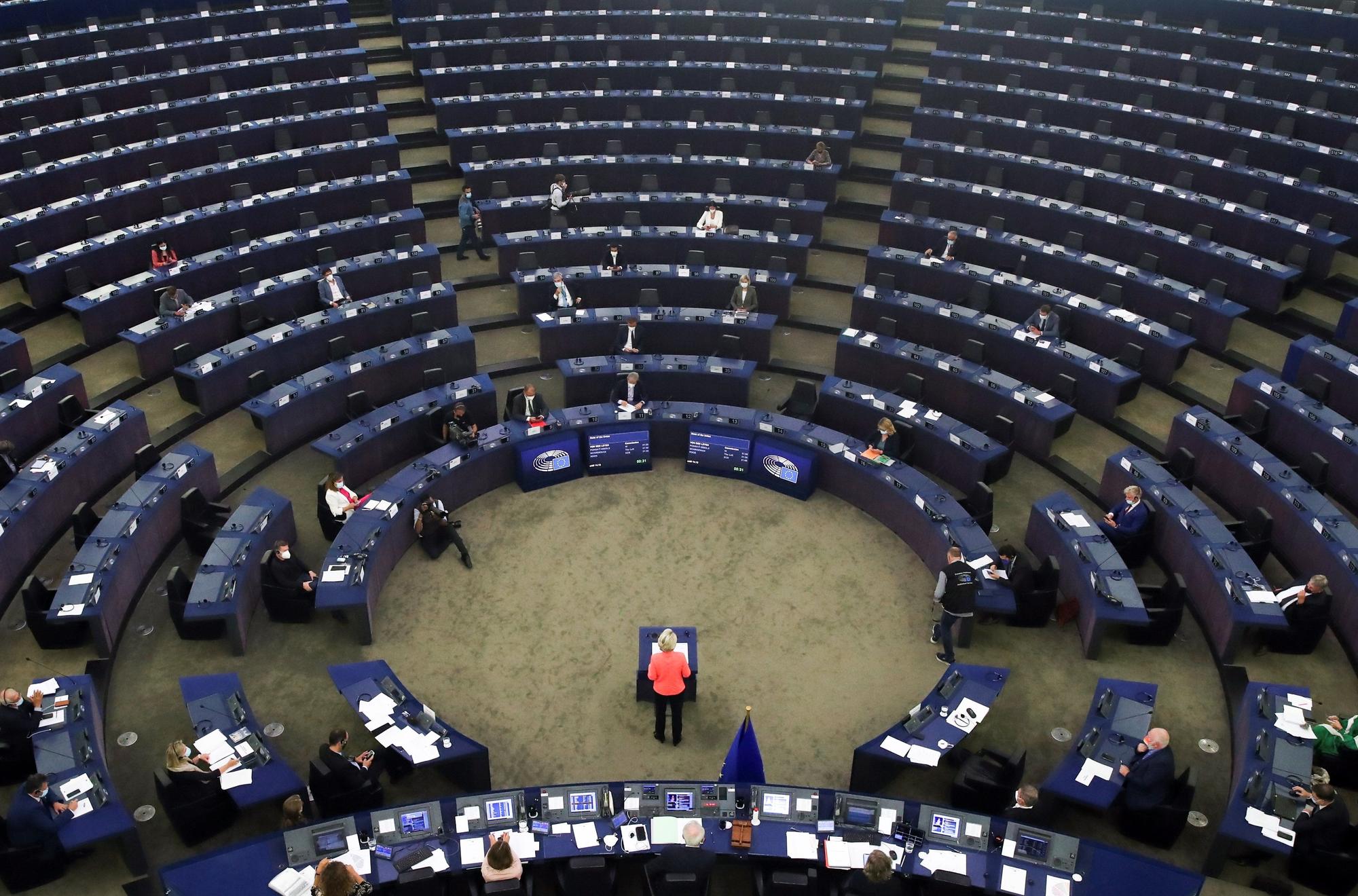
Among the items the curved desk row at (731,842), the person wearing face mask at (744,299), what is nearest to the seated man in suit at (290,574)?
the curved desk row at (731,842)

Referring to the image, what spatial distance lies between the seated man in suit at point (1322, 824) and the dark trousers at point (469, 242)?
18671mm

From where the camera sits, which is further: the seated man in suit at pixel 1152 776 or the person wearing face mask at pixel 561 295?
the person wearing face mask at pixel 561 295

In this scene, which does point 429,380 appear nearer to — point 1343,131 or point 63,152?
point 63,152

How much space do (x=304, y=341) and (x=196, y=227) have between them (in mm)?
4531

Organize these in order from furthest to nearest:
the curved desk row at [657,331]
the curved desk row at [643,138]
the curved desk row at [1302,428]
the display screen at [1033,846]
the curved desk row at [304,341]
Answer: the curved desk row at [643,138]
the curved desk row at [657,331]
the curved desk row at [304,341]
the curved desk row at [1302,428]
the display screen at [1033,846]

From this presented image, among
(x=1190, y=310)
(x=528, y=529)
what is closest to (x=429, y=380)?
(x=528, y=529)

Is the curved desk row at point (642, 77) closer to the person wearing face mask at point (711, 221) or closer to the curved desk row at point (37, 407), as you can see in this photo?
the person wearing face mask at point (711, 221)

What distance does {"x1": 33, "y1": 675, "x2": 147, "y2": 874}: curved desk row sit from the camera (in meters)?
11.5

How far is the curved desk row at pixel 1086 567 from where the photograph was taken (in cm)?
1494

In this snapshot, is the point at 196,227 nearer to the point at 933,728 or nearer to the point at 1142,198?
the point at 933,728

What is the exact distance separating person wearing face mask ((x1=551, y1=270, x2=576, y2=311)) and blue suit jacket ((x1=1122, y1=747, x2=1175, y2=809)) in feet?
43.8

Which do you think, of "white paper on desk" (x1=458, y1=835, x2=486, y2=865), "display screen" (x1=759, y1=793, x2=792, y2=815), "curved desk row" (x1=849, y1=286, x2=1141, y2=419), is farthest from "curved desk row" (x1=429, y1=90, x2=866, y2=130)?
"white paper on desk" (x1=458, y1=835, x2=486, y2=865)

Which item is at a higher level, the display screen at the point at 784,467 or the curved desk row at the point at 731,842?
the display screen at the point at 784,467

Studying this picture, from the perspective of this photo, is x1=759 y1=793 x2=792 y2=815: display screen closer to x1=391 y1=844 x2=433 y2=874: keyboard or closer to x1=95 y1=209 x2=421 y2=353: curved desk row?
x1=391 y1=844 x2=433 y2=874: keyboard
